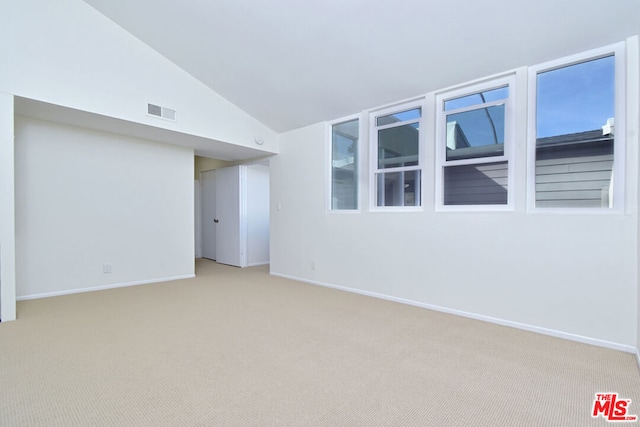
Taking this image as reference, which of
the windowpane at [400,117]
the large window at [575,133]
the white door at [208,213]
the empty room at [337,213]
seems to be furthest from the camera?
the white door at [208,213]

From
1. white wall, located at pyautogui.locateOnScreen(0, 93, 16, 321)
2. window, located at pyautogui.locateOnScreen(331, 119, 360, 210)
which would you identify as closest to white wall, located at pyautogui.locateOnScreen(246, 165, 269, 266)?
window, located at pyautogui.locateOnScreen(331, 119, 360, 210)

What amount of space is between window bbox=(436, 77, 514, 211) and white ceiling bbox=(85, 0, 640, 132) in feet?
0.81

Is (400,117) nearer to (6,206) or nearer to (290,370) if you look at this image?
(290,370)

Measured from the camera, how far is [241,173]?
6.18m

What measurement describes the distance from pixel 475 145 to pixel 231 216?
4.79 m

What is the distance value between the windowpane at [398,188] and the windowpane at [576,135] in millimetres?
1276

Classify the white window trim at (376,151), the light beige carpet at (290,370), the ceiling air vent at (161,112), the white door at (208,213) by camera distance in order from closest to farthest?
the light beige carpet at (290,370) < the white window trim at (376,151) < the ceiling air vent at (161,112) < the white door at (208,213)

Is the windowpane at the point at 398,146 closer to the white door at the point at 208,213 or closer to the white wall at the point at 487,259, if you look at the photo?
the white wall at the point at 487,259

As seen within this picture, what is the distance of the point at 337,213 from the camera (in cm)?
459

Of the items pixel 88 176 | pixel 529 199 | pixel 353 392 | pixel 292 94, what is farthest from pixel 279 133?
pixel 353 392

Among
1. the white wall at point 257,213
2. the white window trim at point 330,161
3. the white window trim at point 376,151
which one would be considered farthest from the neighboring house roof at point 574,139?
the white wall at point 257,213

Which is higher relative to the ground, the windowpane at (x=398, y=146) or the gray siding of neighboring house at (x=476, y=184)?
the windowpane at (x=398, y=146)

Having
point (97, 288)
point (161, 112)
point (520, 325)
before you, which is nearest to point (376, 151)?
point (520, 325)

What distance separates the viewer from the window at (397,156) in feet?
12.5
